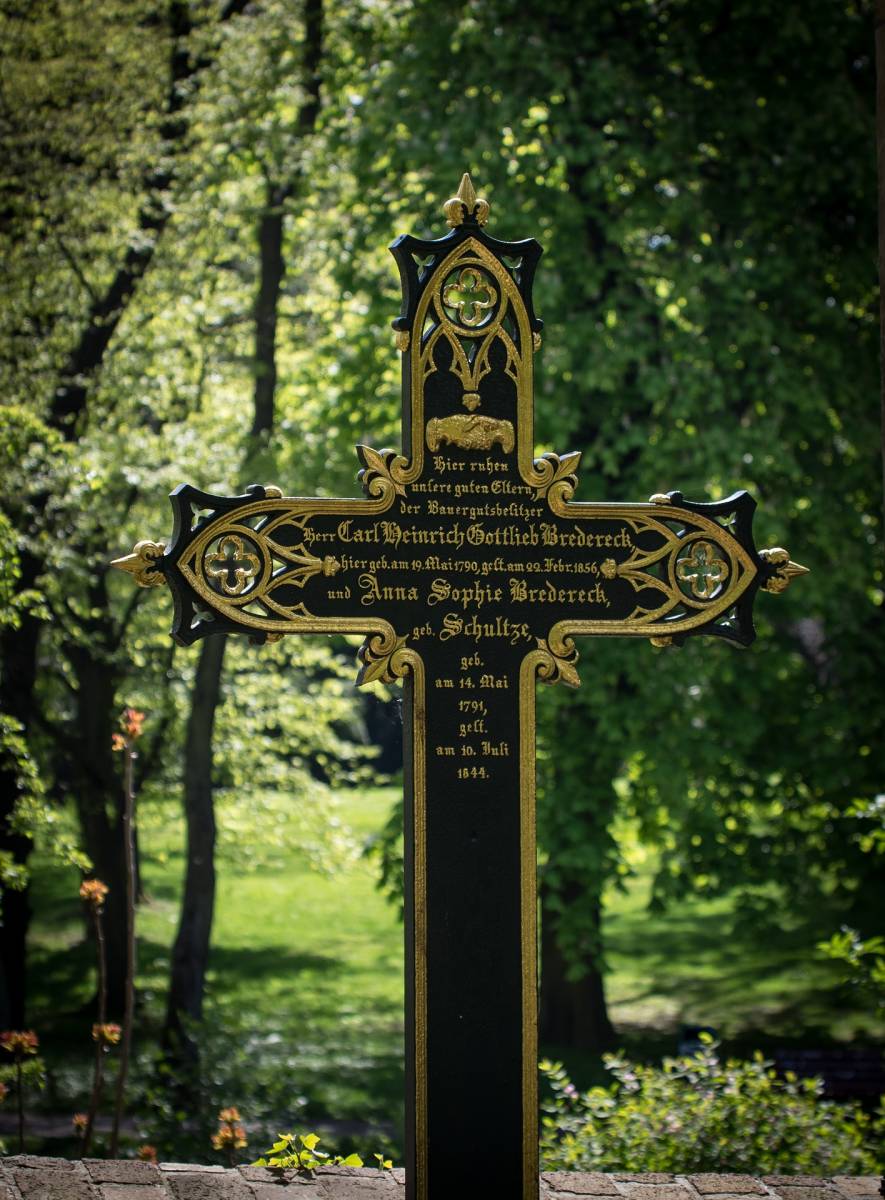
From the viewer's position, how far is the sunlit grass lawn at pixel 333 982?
11828mm

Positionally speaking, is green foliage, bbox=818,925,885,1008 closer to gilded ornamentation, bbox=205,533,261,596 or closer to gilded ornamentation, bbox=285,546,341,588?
gilded ornamentation, bbox=285,546,341,588

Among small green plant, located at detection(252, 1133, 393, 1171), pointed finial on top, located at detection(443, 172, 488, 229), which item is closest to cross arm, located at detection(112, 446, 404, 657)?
pointed finial on top, located at detection(443, 172, 488, 229)

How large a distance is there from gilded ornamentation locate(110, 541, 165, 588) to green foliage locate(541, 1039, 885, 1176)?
11.3ft

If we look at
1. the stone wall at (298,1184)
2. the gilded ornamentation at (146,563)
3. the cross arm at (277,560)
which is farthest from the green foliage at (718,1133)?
the gilded ornamentation at (146,563)

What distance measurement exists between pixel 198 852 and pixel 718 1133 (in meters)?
6.41

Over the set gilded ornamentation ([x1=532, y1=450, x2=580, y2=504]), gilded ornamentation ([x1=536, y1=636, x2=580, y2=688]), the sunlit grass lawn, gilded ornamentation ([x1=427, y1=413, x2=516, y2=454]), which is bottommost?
the sunlit grass lawn

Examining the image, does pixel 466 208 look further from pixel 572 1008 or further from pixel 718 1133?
pixel 572 1008

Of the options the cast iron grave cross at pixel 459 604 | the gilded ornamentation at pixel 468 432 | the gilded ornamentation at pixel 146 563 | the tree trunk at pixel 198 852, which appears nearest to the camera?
the gilded ornamentation at pixel 146 563

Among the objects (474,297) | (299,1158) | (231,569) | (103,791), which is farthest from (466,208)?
(103,791)

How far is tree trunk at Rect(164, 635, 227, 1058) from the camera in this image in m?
12.2

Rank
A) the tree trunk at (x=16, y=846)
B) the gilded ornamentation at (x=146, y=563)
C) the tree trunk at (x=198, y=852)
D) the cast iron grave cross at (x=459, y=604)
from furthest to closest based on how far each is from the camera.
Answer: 1. the tree trunk at (x=198, y=852)
2. the tree trunk at (x=16, y=846)
3. the cast iron grave cross at (x=459, y=604)
4. the gilded ornamentation at (x=146, y=563)

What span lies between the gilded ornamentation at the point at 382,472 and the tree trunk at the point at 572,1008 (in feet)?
24.9

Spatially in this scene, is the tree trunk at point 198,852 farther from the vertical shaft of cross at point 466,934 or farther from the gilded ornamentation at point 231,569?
the vertical shaft of cross at point 466,934

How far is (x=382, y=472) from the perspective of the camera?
4.90 meters
